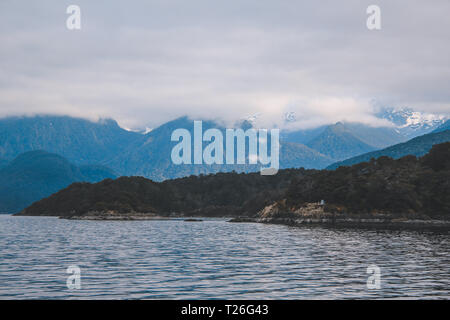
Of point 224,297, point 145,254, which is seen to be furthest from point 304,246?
point 224,297

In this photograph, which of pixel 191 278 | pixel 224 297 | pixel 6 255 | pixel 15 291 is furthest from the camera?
pixel 6 255

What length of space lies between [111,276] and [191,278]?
8419mm

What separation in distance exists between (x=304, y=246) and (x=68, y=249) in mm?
41357

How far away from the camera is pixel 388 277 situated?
176 feet

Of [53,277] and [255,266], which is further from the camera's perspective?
[255,266]

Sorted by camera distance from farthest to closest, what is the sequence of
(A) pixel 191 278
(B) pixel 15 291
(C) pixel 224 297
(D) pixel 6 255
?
1. (D) pixel 6 255
2. (A) pixel 191 278
3. (B) pixel 15 291
4. (C) pixel 224 297
